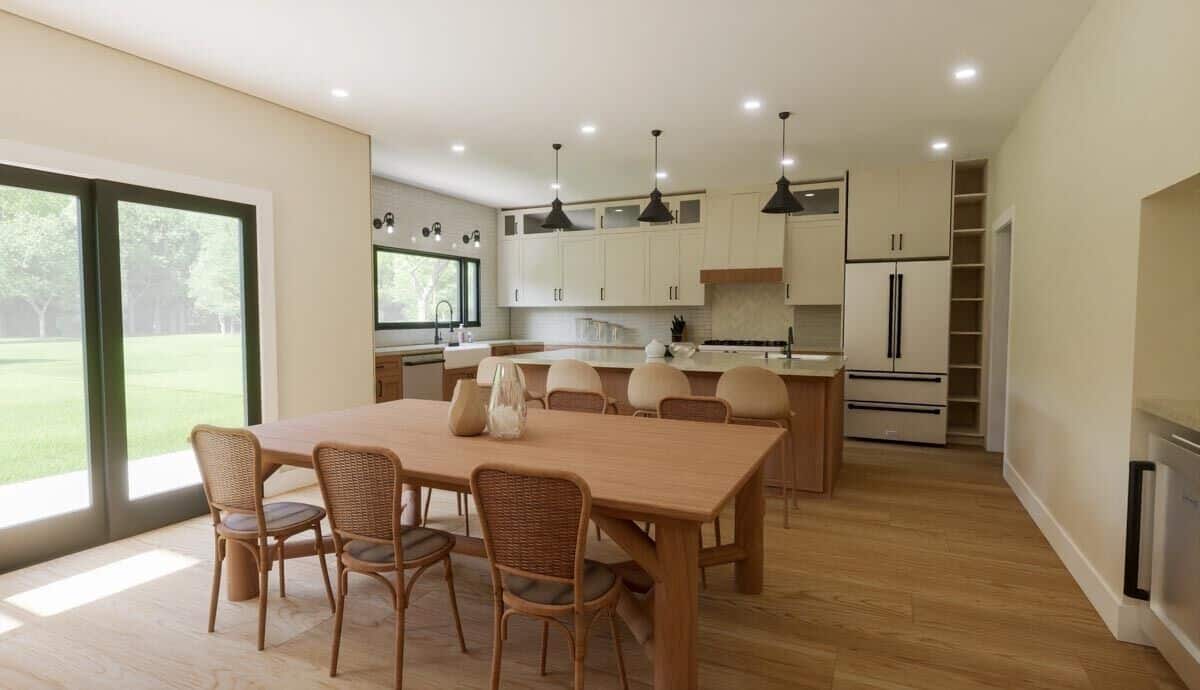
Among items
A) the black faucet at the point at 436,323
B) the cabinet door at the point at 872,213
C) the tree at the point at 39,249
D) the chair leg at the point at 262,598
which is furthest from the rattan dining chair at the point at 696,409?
the black faucet at the point at 436,323

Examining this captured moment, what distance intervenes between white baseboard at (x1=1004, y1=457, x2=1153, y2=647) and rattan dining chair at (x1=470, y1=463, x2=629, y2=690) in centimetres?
216

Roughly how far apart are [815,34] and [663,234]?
419cm

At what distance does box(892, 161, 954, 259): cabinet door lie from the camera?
230 inches

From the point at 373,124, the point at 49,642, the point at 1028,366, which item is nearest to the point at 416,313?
the point at 373,124

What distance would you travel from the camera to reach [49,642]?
95.6 inches

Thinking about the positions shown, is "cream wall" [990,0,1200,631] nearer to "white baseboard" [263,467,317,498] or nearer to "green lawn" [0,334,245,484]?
"white baseboard" [263,467,317,498]

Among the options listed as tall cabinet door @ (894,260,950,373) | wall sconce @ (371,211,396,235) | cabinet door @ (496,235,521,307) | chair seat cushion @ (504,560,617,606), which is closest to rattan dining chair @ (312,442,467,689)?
chair seat cushion @ (504,560,617,606)

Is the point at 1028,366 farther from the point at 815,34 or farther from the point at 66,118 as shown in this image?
the point at 66,118

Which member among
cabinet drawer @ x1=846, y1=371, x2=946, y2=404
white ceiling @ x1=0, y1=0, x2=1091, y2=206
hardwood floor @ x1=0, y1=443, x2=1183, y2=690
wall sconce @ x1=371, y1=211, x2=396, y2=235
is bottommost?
hardwood floor @ x1=0, y1=443, x2=1183, y2=690

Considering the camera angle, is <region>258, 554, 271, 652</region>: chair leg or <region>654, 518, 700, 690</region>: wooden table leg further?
<region>258, 554, 271, 652</region>: chair leg

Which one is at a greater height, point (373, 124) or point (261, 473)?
point (373, 124)

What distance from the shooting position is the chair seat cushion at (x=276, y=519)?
244cm

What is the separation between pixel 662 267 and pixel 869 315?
241 cm

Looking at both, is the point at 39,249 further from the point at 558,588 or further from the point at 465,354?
the point at 465,354
